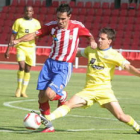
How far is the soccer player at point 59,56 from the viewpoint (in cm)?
923

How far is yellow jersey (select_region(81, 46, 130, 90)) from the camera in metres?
8.87

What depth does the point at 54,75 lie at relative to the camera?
9.35m

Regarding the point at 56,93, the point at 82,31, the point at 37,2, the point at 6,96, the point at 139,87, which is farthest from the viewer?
the point at 37,2

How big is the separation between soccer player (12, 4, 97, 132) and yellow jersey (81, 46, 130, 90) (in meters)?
0.25

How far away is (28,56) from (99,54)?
6380mm

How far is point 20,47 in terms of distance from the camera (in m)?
15.2

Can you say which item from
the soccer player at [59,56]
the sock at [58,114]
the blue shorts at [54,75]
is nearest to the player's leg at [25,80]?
the soccer player at [59,56]

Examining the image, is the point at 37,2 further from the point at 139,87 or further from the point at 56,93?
the point at 56,93

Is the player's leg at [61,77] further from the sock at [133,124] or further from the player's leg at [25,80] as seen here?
the player's leg at [25,80]

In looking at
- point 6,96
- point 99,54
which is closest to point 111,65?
point 99,54

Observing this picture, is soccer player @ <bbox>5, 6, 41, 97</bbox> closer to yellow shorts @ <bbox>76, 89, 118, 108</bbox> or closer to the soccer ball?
yellow shorts @ <bbox>76, 89, 118, 108</bbox>

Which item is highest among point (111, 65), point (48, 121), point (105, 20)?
point (111, 65)

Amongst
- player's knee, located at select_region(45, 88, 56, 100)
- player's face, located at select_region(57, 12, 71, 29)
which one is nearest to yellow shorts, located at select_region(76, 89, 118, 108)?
player's knee, located at select_region(45, 88, 56, 100)

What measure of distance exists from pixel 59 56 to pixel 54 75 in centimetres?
40
